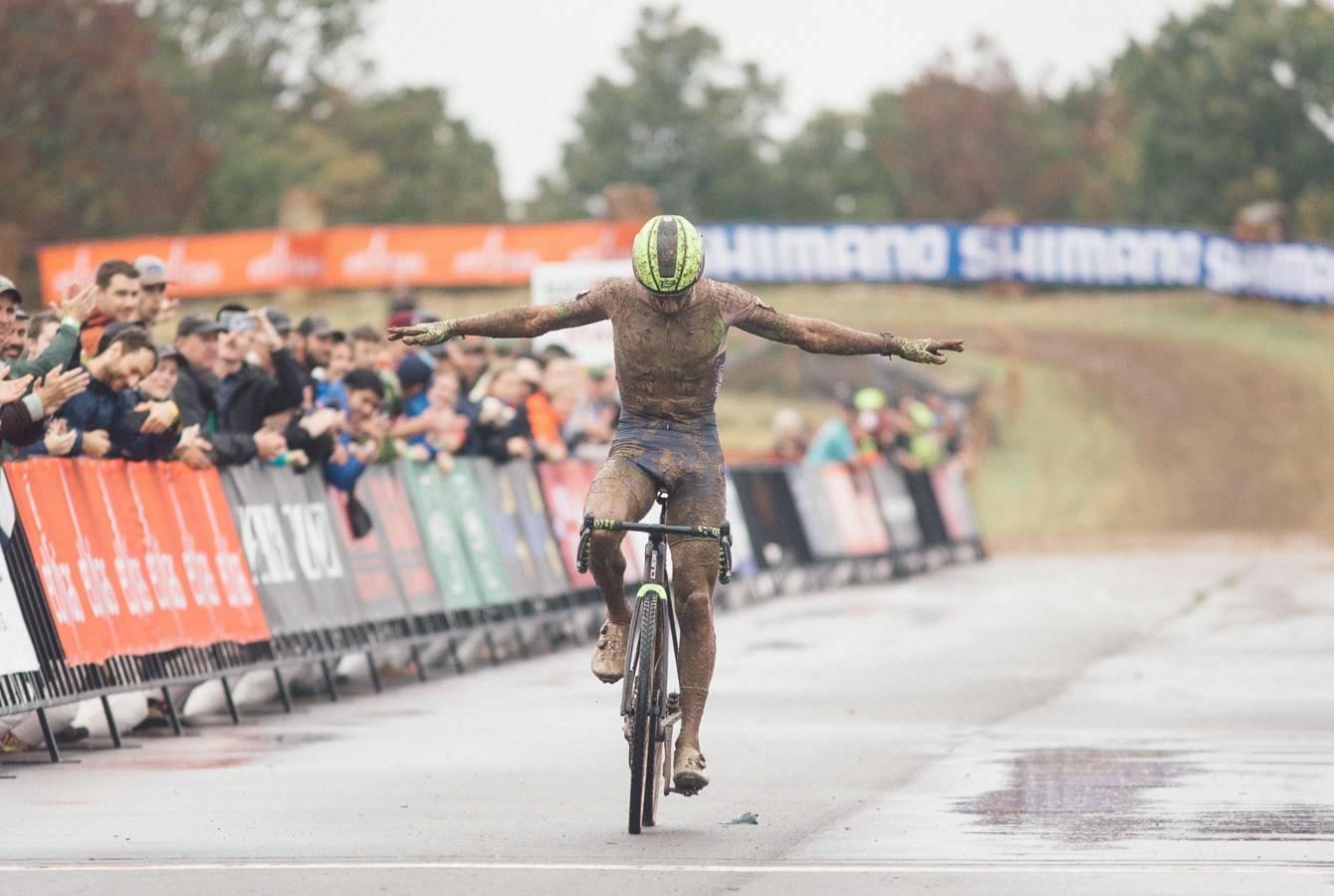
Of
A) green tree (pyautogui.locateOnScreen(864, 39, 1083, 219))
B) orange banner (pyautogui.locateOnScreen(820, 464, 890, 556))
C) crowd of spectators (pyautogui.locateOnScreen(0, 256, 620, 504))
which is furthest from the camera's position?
green tree (pyautogui.locateOnScreen(864, 39, 1083, 219))

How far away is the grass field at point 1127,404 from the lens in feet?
165

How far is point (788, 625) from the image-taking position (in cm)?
2391

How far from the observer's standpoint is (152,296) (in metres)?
15.4

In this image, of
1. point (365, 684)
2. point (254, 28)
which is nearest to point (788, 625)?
point (365, 684)

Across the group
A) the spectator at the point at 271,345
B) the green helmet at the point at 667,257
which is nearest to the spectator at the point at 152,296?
the spectator at the point at 271,345

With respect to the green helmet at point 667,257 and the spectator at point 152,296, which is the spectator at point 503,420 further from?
the green helmet at point 667,257

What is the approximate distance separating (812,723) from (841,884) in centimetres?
623

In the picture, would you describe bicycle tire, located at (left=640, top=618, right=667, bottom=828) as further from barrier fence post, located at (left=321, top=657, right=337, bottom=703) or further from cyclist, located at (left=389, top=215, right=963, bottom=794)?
barrier fence post, located at (left=321, top=657, right=337, bottom=703)

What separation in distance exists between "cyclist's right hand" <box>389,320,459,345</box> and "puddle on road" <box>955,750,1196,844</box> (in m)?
2.72

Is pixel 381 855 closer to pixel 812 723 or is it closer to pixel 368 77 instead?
pixel 812 723

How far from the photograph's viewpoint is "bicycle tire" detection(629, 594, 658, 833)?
32.7 feet

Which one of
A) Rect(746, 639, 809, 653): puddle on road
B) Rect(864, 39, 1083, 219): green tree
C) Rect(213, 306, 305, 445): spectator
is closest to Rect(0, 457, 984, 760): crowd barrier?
Rect(213, 306, 305, 445): spectator

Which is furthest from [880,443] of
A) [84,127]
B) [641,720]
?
[84,127]

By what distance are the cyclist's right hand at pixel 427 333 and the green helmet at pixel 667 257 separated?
30.9 inches
